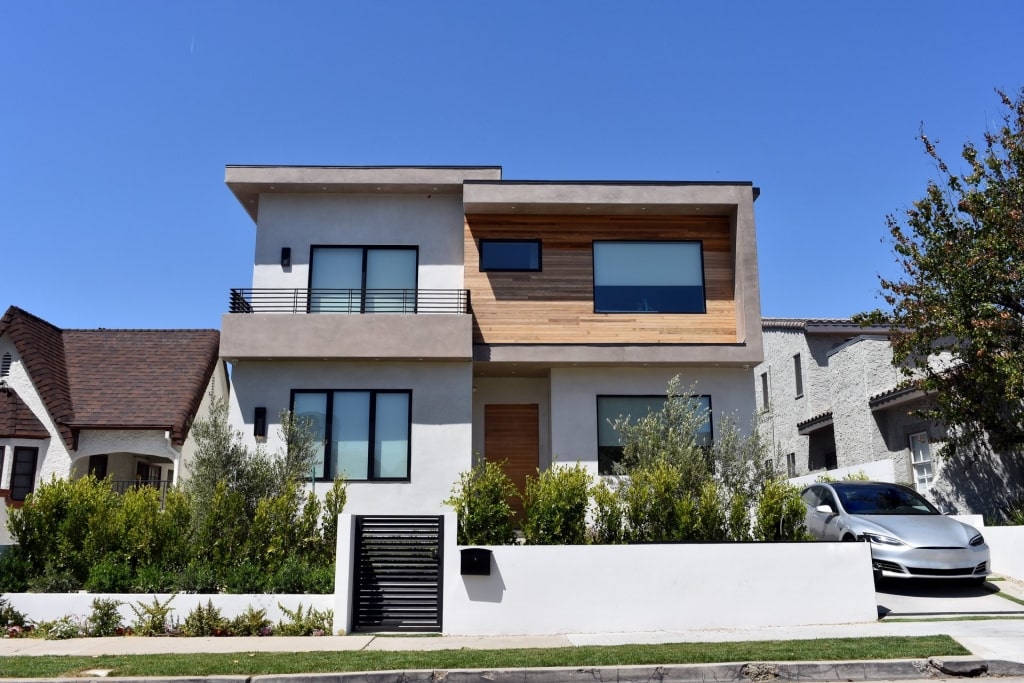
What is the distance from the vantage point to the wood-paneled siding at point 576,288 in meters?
17.8

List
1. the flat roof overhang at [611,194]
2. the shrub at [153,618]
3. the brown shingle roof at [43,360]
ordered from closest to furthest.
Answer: the shrub at [153,618] < the flat roof overhang at [611,194] < the brown shingle roof at [43,360]

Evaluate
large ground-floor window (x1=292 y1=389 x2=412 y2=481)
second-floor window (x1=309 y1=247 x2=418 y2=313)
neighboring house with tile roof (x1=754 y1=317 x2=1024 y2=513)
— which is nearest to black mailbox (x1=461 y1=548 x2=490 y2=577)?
large ground-floor window (x1=292 y1=389 x2=412 y2=481)

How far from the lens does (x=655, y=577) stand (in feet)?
39.6

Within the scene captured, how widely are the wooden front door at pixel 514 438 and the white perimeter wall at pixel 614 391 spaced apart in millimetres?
1228

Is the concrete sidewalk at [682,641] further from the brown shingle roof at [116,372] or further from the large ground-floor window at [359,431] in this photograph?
the brown shingle roof at [116,372]

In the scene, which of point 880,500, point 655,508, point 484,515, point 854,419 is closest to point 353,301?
point 484,515

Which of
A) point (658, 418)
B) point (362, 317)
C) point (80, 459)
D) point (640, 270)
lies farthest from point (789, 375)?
point (80, 459)

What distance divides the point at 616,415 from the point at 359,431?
4945 millimetres

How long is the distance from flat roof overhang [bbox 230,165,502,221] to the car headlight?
9.73m

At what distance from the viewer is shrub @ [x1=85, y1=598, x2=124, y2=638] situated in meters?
12.0

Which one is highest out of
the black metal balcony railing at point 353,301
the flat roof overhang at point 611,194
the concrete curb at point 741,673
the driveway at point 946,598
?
the flat roof overhang at point 611,194

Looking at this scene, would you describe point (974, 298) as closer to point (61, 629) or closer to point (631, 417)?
point (631, 417)

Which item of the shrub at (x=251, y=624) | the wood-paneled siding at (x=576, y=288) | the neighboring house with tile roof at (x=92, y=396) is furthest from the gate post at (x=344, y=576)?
the neighboring house with tile roof at (x=92, y=396)

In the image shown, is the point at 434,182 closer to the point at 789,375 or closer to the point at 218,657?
the point at 218,657
